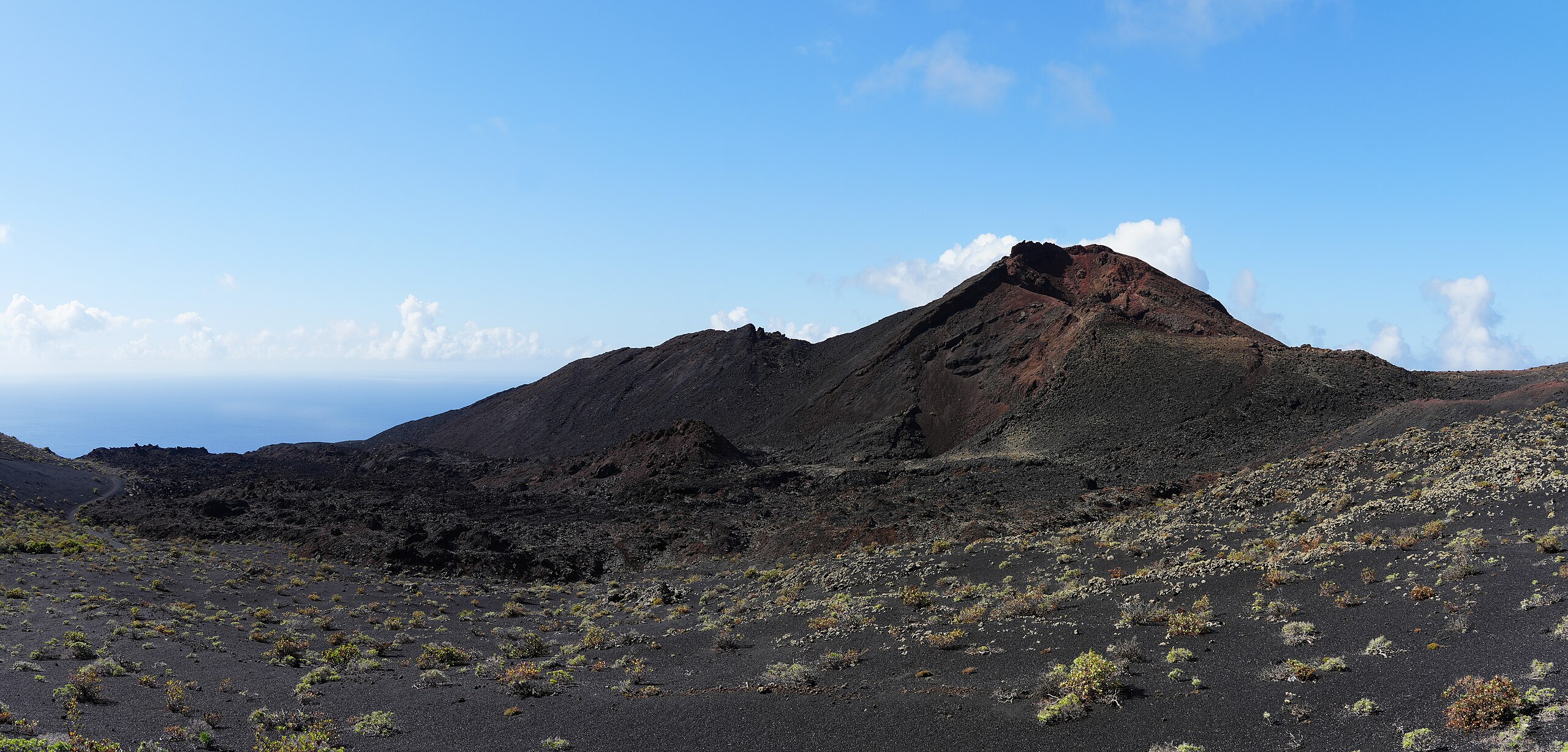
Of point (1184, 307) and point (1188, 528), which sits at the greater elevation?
point (1184, 307)

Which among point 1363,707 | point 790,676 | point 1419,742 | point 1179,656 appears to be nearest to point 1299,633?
point 1179,656

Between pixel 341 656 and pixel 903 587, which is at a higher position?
pixel 341 656

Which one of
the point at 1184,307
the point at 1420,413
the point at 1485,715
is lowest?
the point at 1485,715

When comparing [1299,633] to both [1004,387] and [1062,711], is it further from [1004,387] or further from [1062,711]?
[1004,387]

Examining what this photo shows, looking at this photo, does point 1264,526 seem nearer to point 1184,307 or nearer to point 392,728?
point 392,728

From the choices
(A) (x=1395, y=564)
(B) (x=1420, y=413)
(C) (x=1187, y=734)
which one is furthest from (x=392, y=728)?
(B) (x=1420, y=413)

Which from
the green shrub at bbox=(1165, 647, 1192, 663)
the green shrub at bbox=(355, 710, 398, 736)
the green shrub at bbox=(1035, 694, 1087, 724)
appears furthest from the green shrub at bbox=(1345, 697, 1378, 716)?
the green shrub at bbox=(355, 710, 398, 736)

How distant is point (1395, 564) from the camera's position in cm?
1597

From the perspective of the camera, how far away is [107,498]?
54.7 metres

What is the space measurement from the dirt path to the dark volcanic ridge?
63.7 inches

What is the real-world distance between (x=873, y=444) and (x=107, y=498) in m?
54.7

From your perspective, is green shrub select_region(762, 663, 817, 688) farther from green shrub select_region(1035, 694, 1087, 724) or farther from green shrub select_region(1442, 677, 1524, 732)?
green shrub select_region(1442, 677, 1524, 732)

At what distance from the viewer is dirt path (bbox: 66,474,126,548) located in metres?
37.1

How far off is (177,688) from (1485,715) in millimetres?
19545
